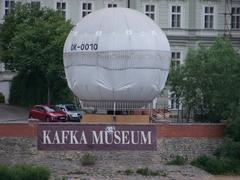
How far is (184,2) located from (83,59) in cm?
4219

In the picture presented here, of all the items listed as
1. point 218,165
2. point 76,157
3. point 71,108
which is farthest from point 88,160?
point 71,108

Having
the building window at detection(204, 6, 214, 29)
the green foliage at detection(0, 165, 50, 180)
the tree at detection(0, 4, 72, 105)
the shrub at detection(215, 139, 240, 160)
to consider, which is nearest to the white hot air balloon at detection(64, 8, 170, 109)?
the shrub at detection(215, 139, 240, 160)

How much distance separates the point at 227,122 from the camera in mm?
48156

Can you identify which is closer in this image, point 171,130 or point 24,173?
point 24,173

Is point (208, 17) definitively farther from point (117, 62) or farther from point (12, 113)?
point (117, 62)

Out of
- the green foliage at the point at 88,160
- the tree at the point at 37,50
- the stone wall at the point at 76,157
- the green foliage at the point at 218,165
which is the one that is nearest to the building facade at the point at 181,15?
the tree at the point at 37,50

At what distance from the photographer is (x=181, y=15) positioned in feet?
285

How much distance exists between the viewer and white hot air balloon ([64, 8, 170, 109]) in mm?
45344

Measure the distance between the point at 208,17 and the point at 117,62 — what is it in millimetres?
43544

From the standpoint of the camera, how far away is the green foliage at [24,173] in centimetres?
4156

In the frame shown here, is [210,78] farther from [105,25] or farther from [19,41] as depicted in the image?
[19,41]

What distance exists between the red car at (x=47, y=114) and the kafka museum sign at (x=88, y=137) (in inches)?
741

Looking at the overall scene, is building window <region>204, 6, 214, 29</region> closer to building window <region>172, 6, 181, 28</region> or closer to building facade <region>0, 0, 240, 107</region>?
building facade <region>0, 0, 240, 107</region>

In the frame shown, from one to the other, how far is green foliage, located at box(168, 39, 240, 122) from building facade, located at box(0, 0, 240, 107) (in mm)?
22656
